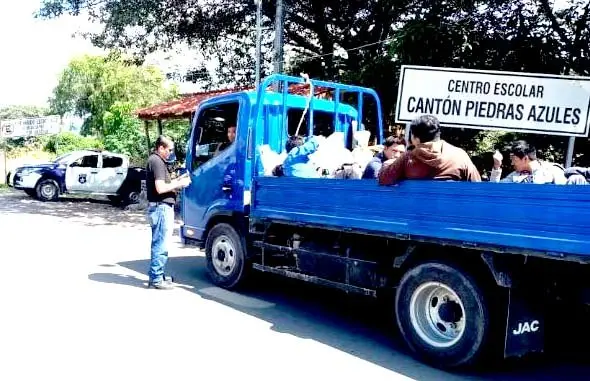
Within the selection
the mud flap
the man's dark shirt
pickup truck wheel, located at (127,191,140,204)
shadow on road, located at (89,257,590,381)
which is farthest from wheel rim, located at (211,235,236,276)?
pickup truck wheel, located at (127,191,140,204)

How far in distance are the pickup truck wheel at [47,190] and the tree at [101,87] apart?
1685cm

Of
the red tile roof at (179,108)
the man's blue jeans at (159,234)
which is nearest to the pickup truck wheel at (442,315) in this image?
the man's blue jeans at (159,234)

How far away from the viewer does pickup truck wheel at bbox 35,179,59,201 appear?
59.4ft

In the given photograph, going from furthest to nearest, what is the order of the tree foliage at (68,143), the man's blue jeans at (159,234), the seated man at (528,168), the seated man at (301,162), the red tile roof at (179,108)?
the tree foliage at (68,143)
the red tile roof at (179,108)
the man's blue jeans at (159,234)
the seated man at (301,162)
the seated man at (528,168)

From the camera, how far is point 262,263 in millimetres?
6152

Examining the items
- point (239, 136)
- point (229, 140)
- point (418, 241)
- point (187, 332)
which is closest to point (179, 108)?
point (229, 140)

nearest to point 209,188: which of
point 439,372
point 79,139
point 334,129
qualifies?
point 334,129

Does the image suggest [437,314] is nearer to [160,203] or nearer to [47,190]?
[160,203]

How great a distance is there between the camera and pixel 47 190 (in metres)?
18.2

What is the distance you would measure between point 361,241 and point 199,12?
46.1 ft

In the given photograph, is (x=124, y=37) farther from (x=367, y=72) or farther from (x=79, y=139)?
(x=79, y=139)

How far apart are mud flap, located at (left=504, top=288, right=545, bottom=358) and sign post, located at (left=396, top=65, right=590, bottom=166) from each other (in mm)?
2213

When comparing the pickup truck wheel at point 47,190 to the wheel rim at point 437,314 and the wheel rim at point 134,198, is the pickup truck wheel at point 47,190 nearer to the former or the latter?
the wheel rim at point 134,198

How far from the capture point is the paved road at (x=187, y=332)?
4098mm
